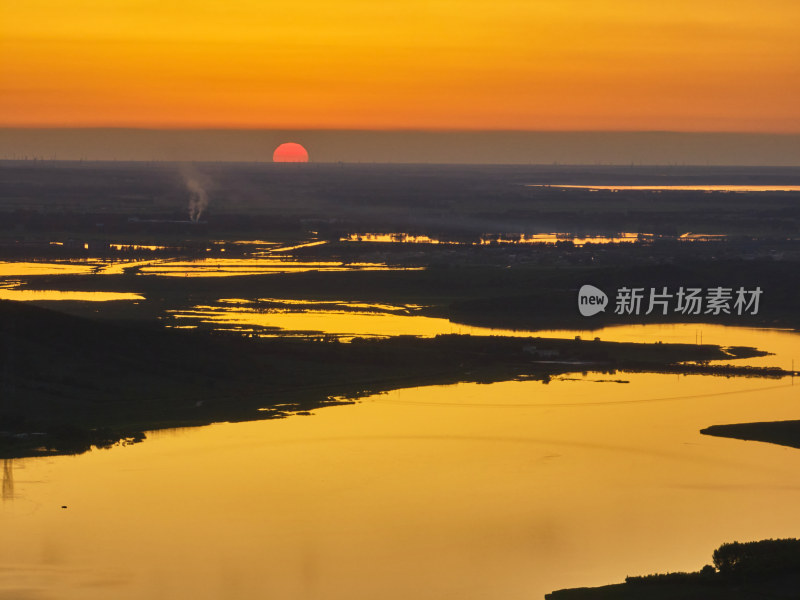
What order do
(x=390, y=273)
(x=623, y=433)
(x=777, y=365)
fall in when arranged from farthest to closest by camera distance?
(x=390, y=273) → (x=777, y=365) → (x=623, y=433)

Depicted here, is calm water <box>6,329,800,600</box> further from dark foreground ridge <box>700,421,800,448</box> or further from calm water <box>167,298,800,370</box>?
calm water <box>167,298,800,370</box>

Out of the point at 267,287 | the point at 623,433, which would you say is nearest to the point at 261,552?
the point at 623,433

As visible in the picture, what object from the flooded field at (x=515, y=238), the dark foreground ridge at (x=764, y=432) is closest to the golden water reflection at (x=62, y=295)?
the dark foreground ridge at (x=764, y=432)

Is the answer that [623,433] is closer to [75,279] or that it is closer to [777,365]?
[777,365]

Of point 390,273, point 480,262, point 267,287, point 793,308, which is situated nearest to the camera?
point 793,308

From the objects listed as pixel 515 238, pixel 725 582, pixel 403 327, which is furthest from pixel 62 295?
pixel 515 238

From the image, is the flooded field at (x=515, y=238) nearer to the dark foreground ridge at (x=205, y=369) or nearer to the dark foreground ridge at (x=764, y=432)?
the dark foreground ridge at (x=205, y=369)

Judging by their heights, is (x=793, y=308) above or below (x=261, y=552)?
above
